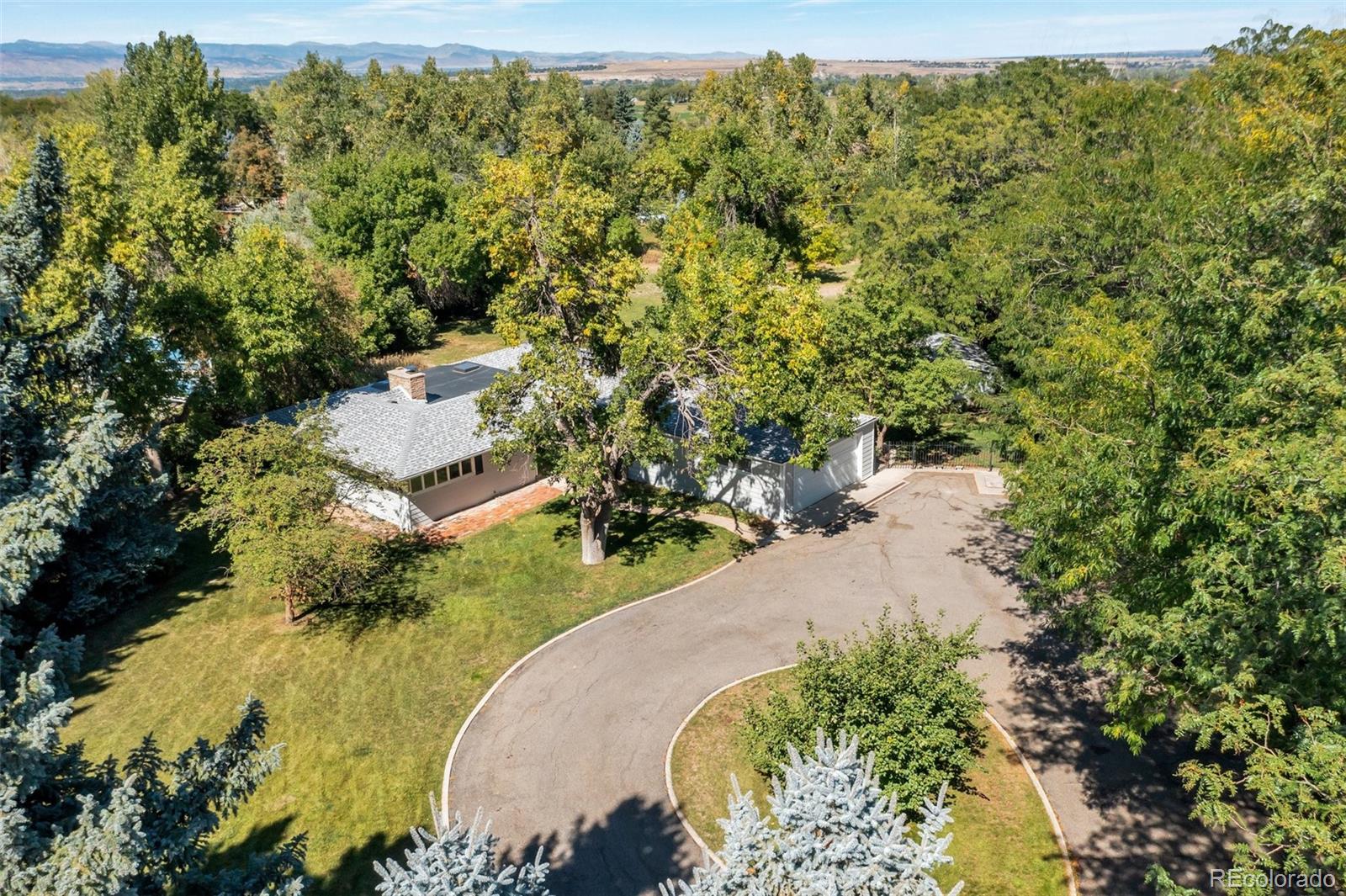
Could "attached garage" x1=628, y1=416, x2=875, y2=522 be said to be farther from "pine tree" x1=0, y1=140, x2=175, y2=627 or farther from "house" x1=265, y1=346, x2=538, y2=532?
"pine tree" x1=0, y1=140, x2=175, y2=627

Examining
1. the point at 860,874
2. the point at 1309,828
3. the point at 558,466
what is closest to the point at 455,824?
the point at 860,874

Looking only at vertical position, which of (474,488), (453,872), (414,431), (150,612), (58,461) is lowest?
(150,612)

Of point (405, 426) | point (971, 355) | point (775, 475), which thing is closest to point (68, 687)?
point (405, 426)

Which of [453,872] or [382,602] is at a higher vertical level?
[453,872]

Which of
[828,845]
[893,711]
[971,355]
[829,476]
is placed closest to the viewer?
[828,845]

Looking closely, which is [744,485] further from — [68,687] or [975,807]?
[68,687]

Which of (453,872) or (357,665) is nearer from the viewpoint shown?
(453,872)
